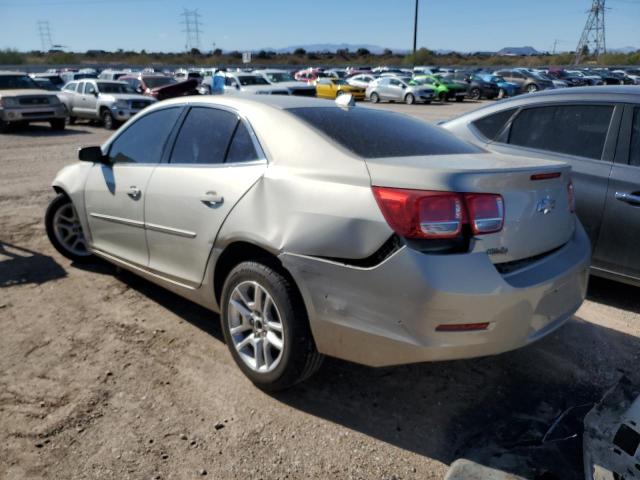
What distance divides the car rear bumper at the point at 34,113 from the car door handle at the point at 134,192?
49.0 ft

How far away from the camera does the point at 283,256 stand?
2.75 meters

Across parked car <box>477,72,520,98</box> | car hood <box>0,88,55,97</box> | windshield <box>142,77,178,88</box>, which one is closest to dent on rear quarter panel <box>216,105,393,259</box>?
car hood <box>0,88,55,97</box>

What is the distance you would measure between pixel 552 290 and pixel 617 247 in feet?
5.65

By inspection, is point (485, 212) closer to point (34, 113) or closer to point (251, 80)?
point (34, 113)

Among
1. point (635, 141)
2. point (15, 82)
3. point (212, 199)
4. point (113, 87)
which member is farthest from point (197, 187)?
point (113, 87)

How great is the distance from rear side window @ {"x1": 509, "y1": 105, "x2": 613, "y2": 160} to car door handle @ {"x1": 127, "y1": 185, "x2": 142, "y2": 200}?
325 cm

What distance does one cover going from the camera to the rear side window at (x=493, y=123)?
497 centimetres

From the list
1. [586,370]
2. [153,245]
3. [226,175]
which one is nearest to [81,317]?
[153,245]

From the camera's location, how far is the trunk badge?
2.76m

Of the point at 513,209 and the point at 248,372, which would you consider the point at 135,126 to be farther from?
the point at 513,209

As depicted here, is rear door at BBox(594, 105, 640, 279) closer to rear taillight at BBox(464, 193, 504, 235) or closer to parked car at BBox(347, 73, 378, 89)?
rear taillight at BBox(464, 193, 504, 235)

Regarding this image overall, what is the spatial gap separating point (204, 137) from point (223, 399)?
1.66 metres

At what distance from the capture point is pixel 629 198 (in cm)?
401

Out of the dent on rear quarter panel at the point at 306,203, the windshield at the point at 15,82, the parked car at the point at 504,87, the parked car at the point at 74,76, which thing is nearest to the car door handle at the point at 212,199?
the dent on rear quarter panel at the point at 306,203
